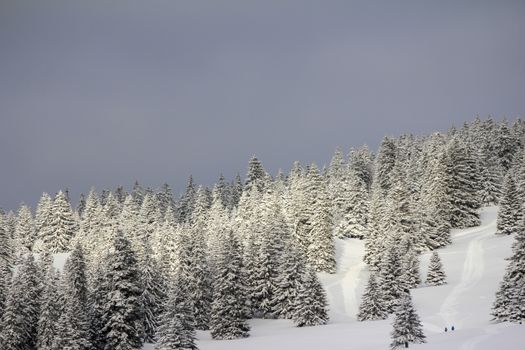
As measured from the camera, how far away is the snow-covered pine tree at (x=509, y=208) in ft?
264

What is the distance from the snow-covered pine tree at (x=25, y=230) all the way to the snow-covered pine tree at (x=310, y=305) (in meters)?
80.2

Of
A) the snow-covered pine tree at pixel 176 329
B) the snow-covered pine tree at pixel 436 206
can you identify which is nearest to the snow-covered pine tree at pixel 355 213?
the snow-covered pine tree at pixel 436 206

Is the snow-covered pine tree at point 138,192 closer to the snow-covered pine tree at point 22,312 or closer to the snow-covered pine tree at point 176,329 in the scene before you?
the snow-covered pine tree at point 22,312

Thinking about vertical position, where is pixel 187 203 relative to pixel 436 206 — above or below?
above

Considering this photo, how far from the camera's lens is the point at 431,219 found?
85938 mm

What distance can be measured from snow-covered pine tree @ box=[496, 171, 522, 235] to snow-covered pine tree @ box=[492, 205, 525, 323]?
3434 centimetres

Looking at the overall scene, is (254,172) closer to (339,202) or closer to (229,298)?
(339,202)

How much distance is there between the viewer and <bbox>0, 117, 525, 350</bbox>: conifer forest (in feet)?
162

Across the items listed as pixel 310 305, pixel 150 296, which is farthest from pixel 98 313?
Answer: pixel 310 305

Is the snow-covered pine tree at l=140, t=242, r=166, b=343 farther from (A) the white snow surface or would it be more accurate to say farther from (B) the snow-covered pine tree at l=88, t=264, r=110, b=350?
(B) the snow-covered pine tree at l=88, t=264, r=110, b=350

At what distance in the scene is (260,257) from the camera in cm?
7112

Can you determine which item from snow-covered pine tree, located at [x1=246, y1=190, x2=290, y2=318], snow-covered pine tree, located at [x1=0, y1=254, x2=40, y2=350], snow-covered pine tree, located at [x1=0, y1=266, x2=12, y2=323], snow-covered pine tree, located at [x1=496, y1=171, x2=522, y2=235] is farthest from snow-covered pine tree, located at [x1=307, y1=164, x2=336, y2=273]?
snow-covered pine tree, located at [x1=0, y1=266, x2=12, y2=323]

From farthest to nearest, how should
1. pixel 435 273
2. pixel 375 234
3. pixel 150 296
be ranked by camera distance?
pixel 375 234, pixel 435 273, pixel 150 296

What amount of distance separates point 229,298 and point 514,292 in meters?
28.7
